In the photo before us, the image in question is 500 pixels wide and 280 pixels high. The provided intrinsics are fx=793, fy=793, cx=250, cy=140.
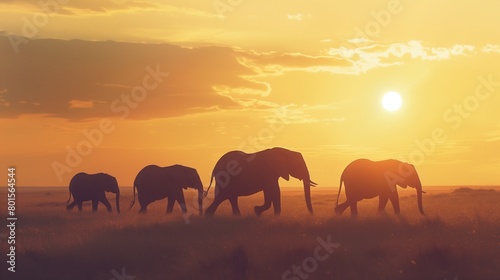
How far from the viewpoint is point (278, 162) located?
29.1m

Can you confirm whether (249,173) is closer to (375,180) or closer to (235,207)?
(235,207)

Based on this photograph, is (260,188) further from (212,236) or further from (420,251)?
(420,251)

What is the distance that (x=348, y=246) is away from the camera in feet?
59.0

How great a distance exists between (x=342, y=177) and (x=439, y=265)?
1497 centimetres

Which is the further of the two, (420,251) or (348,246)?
(348,246)

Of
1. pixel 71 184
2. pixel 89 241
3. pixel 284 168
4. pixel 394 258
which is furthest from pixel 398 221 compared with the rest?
pixel 71 184

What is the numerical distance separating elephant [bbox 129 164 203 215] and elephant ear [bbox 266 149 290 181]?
4.38 m

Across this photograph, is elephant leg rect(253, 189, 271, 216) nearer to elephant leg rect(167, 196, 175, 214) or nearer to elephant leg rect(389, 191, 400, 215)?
elephant leg rect(389, 191, 400, 215)

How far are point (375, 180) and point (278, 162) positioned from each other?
3866mm

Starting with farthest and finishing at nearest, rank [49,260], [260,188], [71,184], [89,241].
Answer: [71,184], [260,188], [89,241], [49,260]

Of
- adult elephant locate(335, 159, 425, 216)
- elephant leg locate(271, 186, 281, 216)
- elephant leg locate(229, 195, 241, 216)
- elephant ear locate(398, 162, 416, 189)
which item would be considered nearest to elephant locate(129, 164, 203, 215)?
elephant leg locate(229, 195, 241, 216)

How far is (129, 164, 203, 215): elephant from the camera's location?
107 ft

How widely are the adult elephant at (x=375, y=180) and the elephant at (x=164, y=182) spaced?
Answer: 6.20 metres

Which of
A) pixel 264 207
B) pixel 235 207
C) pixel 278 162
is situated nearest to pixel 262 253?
pixel 264 207
